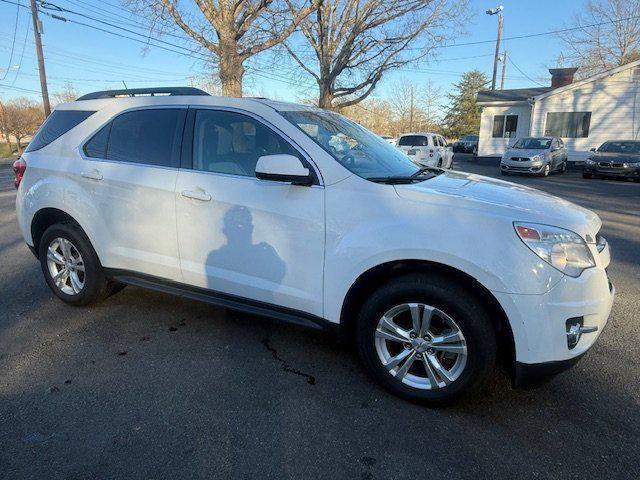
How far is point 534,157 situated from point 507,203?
55.7 feet

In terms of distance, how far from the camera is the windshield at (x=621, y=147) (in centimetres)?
1703

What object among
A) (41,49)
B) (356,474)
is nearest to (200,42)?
(41,49)

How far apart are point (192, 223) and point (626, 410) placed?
120 inches

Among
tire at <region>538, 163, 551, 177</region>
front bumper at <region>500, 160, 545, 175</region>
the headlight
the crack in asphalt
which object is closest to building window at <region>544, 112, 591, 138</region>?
tire at <region>538, 163, 551, 177</region>

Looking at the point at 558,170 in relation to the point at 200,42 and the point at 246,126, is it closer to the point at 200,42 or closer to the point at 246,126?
the point at 200,42

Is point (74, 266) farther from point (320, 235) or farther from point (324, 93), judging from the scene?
point (324, 93)

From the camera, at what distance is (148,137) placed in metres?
3.49

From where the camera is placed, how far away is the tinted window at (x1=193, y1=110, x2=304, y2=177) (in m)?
3.06

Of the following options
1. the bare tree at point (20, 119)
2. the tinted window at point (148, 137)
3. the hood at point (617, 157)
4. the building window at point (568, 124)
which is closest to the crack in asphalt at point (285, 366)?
the tinted window at point (148, 137)

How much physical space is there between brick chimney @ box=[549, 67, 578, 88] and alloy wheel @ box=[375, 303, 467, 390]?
1084 inches

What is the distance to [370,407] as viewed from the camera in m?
2.65

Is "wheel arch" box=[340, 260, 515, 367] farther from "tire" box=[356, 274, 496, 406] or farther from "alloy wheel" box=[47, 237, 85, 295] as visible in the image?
"alloy wheel" box=[47, 237, 85, 295]

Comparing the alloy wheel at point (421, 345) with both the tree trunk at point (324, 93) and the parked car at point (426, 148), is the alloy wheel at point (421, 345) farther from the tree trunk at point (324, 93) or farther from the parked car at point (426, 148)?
the tree trunk at point (324, 93)

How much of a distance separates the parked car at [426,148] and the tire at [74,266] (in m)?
15.4
